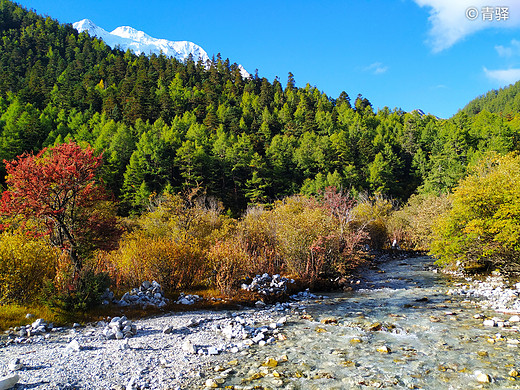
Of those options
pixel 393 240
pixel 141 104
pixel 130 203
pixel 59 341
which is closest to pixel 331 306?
pixel 59 341

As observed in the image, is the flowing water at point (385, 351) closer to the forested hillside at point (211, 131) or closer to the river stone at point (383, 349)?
the river stone at point (383, 349)

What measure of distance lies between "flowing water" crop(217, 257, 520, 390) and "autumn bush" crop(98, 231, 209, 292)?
496cm

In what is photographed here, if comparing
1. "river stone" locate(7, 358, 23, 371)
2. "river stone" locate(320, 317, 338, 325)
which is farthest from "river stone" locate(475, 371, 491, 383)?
"river stone" locate(7, 358, 23, 371)

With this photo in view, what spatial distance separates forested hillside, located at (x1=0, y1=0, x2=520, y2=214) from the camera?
5081 centimetres

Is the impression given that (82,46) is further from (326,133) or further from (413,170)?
(413,170)

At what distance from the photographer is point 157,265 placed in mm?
12516

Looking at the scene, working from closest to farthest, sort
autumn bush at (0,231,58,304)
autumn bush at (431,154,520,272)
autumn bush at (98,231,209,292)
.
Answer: autumn bush at (0,231,58,304) → autumn bush at (98,231,209,292) → autumn bush at (431,154,520,272)

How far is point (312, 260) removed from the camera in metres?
14.7

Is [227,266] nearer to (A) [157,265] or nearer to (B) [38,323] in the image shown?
(A) [157,265]

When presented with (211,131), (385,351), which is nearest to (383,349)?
(385,351)

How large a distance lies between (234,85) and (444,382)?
382ft

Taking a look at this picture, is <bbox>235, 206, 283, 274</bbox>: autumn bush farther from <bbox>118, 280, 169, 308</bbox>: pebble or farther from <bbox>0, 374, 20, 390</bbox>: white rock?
<bbox>0, 374, 20, 390</bbox>: white rock

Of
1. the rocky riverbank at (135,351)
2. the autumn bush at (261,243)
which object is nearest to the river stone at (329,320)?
the rocky riverbank at (135,351)

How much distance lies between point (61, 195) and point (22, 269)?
2.45m
